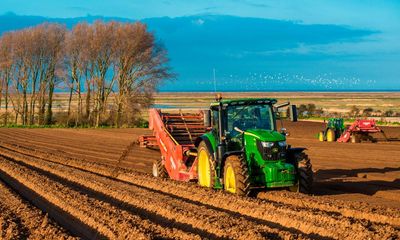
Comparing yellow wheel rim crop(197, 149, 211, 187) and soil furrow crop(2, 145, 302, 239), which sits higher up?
yellow wheel rim crop(197, 149, 211, 187)

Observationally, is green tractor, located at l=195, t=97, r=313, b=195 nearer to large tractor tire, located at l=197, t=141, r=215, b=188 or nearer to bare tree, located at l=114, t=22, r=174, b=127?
large tractor tire, located at l=197, t=141, r=215, b=188

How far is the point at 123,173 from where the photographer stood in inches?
635

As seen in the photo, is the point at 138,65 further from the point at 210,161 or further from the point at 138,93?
the point at 210,161

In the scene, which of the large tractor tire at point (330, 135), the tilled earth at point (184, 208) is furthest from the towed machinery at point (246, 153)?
the large tractor tire at point (330, 135)

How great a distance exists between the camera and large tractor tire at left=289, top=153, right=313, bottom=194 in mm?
11234

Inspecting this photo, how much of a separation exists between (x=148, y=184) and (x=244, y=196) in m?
3.69

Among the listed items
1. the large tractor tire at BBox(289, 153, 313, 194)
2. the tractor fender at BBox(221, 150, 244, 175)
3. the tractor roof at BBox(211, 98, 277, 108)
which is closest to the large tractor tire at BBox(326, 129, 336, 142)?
the tractor roof at BBox(211, 98, 277, 108)

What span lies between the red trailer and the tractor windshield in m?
1.66

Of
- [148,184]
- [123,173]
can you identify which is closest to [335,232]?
[148,184]

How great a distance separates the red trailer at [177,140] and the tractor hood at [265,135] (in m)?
2.05

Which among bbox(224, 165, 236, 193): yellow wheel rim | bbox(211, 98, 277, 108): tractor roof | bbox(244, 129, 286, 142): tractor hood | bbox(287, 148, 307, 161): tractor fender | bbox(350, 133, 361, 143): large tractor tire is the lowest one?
bbox(350, 133, 361, 143): large tractor tire

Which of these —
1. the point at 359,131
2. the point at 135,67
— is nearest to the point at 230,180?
the point at 359,131

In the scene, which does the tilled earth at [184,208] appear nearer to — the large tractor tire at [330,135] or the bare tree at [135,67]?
the large tractor tire at [330,135]

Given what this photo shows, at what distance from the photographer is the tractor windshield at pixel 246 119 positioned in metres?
11.7
